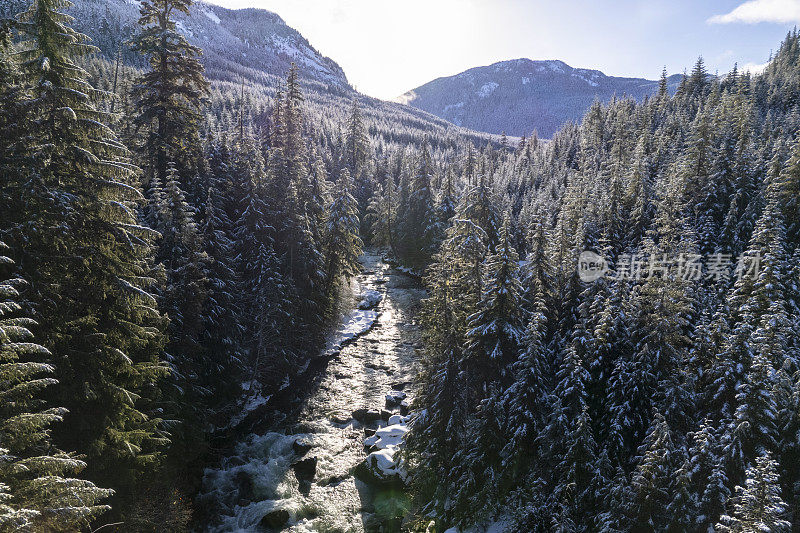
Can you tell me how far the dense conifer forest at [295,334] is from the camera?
454 inches

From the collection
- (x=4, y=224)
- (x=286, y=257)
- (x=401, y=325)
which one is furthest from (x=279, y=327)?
(x=4, y=224)

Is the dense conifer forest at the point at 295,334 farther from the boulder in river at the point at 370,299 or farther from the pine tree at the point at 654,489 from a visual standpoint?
the boulder in river at the point at 370,299

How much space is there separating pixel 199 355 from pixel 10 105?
1521 cm

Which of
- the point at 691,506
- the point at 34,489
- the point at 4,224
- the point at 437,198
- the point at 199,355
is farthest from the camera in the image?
the point at 437,198

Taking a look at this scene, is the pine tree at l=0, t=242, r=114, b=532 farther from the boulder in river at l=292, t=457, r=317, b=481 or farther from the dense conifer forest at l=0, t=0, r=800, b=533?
the boulder in river at l=292, t=457, r=317, b=481

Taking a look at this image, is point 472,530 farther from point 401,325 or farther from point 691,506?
point 401,325

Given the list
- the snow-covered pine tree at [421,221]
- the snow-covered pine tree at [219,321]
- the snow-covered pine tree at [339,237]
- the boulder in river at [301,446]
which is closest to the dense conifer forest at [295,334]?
the snow-covered pine tree at [219,321]

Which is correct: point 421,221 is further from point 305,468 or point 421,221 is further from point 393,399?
point 305,468

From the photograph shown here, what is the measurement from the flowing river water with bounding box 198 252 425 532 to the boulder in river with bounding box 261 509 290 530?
0.04 metres

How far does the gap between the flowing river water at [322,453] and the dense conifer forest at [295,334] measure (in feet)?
4.81

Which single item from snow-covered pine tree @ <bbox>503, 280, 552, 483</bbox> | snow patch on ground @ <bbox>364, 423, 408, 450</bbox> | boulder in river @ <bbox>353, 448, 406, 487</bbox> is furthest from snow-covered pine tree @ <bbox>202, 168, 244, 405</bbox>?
snow-covered pine tree @ <bbox>503, 280, 552, 483</bbox>

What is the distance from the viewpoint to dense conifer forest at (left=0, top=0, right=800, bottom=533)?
37.8ft

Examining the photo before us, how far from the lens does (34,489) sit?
8461mm

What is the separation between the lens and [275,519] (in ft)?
63.1
